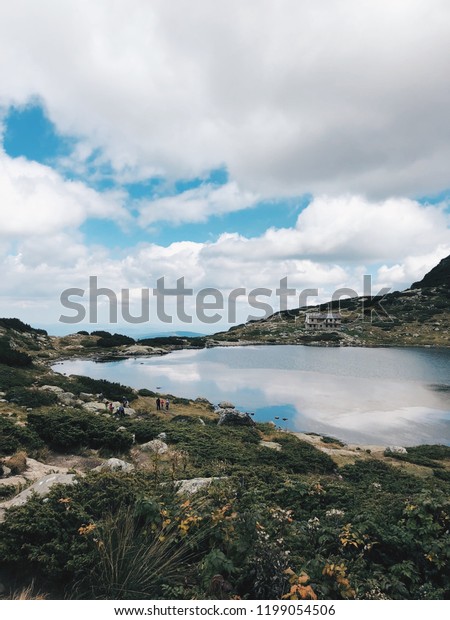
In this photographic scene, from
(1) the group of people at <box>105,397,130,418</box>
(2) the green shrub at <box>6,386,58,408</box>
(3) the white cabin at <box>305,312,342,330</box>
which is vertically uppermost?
(3) the white cabin at <box>305,312,342,330</box>

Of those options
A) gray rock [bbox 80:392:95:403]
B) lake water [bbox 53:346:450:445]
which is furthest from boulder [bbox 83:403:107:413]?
lake water [bbox 53:346:450:445]

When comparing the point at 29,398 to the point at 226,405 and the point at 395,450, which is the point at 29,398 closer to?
the point at 226,405

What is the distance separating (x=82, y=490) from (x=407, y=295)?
164 m

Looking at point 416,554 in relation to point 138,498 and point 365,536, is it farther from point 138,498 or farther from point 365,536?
point 138,498

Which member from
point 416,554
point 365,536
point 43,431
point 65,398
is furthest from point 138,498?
point 65,398

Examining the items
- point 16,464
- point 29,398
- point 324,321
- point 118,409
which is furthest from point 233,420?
point 324,321

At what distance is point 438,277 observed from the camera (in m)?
162

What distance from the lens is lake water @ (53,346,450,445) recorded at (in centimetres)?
2870

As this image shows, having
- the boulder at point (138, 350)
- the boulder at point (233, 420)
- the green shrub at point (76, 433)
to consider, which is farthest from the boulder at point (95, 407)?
the boulder at point (138, 350)

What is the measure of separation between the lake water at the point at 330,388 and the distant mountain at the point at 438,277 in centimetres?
9753

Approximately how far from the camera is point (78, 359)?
7619 cm

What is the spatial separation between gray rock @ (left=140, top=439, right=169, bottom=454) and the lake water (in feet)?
48.9

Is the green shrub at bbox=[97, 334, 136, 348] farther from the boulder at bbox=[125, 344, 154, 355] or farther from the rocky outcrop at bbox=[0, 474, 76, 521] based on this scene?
the rocky outcrop at bbox=[0, 474, 76, 521]

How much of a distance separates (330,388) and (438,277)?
490ft
